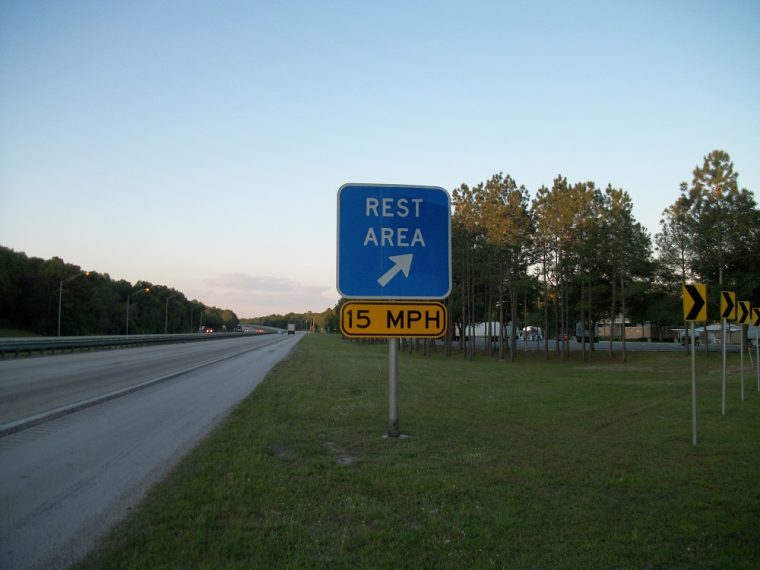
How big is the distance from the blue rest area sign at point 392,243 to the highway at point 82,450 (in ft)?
11.9

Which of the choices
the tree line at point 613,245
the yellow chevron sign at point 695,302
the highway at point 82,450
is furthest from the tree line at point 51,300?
the yellow chevron sign at point 695,302

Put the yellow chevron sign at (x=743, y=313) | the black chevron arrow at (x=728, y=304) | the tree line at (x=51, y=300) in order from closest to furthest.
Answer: the black chevron arrow at (x=728, y=304)
the yellow chevron sign at (x=743, y=313)
the tree line at (x=51, y=300)

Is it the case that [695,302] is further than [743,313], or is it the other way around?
[743,313]

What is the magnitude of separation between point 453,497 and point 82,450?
5579 mm

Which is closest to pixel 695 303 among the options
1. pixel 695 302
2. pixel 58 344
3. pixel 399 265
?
pixel 695 302

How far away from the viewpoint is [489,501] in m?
5.90

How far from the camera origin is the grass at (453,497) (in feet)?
15.1

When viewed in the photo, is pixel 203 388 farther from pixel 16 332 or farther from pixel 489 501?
pixel 16 332

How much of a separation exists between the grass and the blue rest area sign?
2.34 metres

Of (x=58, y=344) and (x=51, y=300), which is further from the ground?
(x=51, y=300)

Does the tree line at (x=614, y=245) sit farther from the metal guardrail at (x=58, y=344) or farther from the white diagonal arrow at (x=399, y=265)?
the white diagonal arrow at (x=399, y=265)

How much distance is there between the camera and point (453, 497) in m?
6.09

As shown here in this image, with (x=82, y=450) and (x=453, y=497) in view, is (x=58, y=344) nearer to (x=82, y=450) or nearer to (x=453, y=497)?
(x=82, y=450)

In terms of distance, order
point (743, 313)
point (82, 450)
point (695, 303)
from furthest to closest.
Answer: point (743, 313) → point (695, 303) → point (82, 450)
